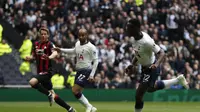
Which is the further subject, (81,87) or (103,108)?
(103,108)

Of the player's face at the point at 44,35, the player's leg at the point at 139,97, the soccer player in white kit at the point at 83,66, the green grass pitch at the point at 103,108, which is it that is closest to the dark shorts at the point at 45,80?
the soccer player in white kit at the point at 83,66

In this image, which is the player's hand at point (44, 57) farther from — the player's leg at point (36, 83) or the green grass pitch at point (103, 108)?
the green grass pitch at point (103, 108)

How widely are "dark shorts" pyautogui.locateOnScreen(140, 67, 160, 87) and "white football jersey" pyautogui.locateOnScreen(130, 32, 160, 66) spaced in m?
0.18

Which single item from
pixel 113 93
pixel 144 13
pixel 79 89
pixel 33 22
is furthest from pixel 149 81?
pixel 144 13

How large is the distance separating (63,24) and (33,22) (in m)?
1.63

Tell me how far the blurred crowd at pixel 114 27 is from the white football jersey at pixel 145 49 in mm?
15196

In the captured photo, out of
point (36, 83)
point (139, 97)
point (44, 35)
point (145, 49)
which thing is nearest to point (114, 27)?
point (44, 35)

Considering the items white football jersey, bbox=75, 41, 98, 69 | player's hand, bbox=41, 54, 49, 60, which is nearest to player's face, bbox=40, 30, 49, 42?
player's hand, bbox=41, 54, 49, 60

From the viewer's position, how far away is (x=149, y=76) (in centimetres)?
1798

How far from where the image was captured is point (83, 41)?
21.1 m

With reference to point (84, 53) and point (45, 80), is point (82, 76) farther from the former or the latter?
point (45, 80)

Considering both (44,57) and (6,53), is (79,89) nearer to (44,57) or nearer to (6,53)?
(44,57)

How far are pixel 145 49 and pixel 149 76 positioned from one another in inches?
28.9

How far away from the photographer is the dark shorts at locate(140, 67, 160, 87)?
58.9 feet
